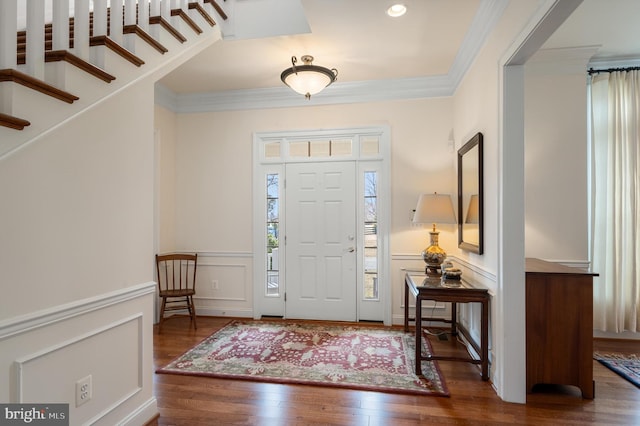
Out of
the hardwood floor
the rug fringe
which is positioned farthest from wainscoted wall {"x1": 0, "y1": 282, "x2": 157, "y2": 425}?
the rug fringe

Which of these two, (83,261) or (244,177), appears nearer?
(83,261)

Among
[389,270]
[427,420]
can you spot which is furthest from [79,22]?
[389,270]

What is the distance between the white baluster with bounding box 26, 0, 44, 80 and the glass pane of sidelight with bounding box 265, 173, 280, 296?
2858 mm

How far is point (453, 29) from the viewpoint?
2.82 meters

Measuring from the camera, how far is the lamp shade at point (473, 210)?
2.80 meters

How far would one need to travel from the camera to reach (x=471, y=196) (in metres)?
3.02

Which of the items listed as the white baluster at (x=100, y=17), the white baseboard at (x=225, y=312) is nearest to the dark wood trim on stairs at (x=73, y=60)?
the white baluster at (x=100, y=17)

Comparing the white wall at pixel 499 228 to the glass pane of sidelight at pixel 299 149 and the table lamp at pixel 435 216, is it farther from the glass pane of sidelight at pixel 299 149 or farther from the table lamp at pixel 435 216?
the glass pane of sidelight at pixel 299 149

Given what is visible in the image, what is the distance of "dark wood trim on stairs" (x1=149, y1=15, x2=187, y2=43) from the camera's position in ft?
6.50

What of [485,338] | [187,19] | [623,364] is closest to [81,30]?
[187,19]

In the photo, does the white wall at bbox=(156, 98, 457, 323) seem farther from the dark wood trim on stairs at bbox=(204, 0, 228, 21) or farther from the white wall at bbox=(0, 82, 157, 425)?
the white wall at bbox=(0, 82, 157, 425)

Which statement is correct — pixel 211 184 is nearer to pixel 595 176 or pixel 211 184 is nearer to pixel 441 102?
pixel 441 102

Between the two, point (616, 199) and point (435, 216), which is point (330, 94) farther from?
point (616, 199)

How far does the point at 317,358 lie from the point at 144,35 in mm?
2716
